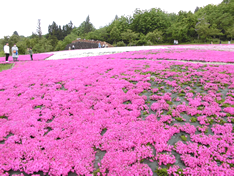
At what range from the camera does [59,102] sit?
901cm

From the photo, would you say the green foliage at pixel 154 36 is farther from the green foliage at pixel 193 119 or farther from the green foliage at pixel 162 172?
the green foliage at pixel 162 172

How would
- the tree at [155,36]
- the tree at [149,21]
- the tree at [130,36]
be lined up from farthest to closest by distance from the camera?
1. the tree at [149,21]
2. the tree at [130,36]
3. the tree at [155,36]

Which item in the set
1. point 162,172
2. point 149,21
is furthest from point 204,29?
point 162,172

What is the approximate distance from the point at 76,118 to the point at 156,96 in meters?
5.04

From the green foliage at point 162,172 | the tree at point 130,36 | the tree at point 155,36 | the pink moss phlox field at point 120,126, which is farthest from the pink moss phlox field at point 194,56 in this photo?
the tree at point 130,36

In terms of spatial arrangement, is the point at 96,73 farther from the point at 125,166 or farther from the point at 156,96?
the point at 125,166

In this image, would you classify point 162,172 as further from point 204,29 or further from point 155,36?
point 155,36

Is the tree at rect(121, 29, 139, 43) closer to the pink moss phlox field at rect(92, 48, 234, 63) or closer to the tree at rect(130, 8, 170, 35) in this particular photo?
the tree at rect(130, 8, 170, 35)

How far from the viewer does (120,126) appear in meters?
6.44

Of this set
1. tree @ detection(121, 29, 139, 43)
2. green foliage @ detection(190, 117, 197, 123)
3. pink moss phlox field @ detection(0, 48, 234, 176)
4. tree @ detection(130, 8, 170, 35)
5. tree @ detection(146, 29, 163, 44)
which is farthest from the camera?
tree @ detection(130, 8, 170, 35)

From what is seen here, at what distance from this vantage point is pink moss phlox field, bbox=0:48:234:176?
4695mm

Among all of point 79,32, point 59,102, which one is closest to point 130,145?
point 59,102

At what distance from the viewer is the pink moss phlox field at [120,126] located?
15.4ft

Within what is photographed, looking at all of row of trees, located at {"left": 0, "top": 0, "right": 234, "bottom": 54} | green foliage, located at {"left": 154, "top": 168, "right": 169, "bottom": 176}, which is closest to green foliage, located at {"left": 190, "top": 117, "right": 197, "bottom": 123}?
green foliage, located at {"left": 154, "top": 168, "right": 169, "bottom": 176}
